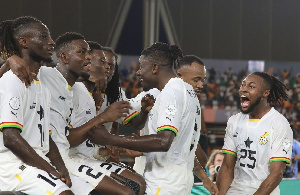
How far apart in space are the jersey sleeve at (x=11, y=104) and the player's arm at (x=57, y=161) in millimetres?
374

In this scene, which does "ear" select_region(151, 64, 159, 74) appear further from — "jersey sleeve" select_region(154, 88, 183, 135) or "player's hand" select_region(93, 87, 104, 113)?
"player's hand" select_region(93, 87, 104, 113)

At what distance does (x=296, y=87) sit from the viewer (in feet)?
60.1

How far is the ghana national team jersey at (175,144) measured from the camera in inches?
131

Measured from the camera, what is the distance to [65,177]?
3289 millimetres

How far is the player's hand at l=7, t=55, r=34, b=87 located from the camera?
9.93ft

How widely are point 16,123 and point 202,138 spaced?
4.27 metres

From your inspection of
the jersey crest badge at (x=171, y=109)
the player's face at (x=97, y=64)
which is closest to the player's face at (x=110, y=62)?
the player's face at (x=97, y=64)

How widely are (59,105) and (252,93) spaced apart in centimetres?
164

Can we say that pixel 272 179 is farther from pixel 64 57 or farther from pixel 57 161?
pixel 64 57

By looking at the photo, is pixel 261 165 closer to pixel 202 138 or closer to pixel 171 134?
pixel 171 134

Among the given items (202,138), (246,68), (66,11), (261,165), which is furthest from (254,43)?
(261,165)

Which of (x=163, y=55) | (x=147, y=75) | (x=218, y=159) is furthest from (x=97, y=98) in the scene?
(x=218, y=159)

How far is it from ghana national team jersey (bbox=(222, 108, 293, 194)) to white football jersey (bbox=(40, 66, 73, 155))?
1.48 metres

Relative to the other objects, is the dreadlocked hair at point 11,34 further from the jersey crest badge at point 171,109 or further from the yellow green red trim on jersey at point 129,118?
the yellow green red trim on jersey at point 129,118
